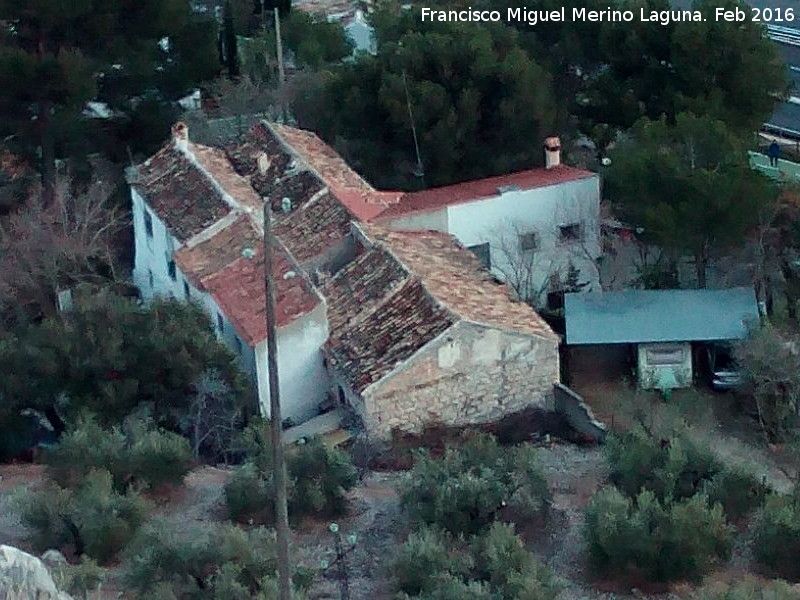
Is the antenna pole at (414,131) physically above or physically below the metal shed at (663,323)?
above

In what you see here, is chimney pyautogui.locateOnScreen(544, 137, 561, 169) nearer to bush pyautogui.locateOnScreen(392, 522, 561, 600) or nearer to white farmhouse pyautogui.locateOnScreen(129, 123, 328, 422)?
white farmhouse pyautogui.locateOnScreen(129, 123, 328, 422)

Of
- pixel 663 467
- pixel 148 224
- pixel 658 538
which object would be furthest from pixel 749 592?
pixel 148 224

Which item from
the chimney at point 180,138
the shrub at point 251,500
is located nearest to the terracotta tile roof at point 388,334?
the shrub at point 251,500

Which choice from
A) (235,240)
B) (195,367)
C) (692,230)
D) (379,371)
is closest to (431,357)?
(379,371)

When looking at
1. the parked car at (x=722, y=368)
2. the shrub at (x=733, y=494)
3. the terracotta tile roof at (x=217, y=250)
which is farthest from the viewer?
the terracotta tile roof at (x=217, y=250)

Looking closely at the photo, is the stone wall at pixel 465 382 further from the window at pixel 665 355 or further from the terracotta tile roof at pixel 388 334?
the window at pixel 665 355

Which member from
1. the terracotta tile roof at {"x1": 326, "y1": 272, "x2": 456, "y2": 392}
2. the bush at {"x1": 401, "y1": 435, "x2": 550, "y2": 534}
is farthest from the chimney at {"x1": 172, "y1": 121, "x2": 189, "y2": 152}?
the bush at {"x1": 401, "y1": 435, "x2": 550, "y2": 534}

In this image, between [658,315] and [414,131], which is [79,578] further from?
[414,131]
